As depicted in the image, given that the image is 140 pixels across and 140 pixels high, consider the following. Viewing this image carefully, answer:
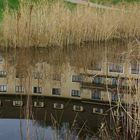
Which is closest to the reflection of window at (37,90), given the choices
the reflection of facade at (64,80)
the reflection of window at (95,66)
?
the reflection of facade at (64,80)

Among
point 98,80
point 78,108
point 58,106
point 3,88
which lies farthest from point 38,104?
point 98,80

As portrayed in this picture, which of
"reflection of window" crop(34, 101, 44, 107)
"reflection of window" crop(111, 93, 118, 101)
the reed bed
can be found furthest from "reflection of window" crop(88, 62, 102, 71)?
"reflection of window" crop(34, 101, 44, 107)

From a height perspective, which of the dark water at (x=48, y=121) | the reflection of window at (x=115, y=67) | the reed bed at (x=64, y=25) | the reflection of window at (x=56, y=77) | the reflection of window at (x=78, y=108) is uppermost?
the reed bed at (x=64, y=25)

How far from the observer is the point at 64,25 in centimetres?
1409

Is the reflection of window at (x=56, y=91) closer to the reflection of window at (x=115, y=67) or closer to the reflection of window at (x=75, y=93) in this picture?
the reflection of window at (x=75, y=93)

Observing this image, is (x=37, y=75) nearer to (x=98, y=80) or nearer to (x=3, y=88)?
(x=3, y=88)

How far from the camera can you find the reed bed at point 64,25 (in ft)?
44.3

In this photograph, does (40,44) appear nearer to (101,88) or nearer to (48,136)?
(101,88)

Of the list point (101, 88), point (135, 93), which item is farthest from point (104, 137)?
point (101, 88)

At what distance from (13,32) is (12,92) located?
345cm

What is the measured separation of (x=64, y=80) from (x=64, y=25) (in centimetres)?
286

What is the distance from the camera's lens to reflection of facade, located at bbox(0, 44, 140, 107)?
1047 centimetres

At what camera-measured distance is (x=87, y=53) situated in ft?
47.2

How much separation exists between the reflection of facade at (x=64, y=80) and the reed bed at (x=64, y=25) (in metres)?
1.09
